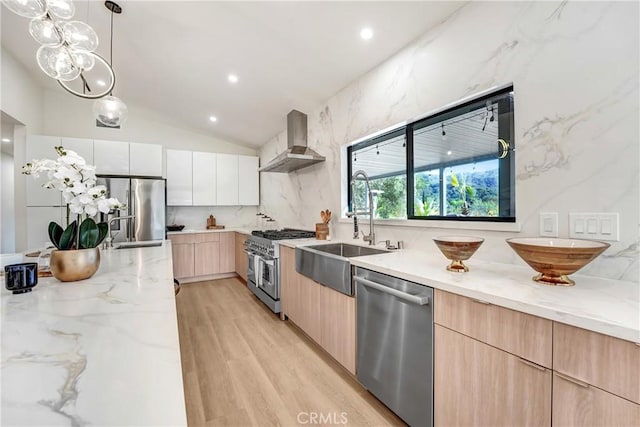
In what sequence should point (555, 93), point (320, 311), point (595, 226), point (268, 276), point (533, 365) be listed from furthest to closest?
point (268, 276) < point (320, 311) < point (555, 93) < point (595, 226) < point (533, 365)

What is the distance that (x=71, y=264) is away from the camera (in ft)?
4.27

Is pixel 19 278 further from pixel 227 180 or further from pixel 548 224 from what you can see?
pixel 227 180

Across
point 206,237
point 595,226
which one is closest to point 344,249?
point 595,226

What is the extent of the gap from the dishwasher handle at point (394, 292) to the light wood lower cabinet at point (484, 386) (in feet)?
0.47

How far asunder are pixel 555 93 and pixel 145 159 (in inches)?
197

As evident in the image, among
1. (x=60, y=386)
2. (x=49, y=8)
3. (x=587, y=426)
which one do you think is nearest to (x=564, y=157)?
(x=587, y=426)

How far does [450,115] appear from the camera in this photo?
6.64ft

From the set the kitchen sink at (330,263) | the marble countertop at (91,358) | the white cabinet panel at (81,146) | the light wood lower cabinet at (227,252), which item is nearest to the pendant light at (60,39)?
the marble countertop at (91,358)

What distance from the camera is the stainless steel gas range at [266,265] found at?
311 cm

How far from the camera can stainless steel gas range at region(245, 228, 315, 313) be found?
3.11 meters

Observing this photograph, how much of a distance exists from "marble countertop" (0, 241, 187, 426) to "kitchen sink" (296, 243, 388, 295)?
44.4 inches

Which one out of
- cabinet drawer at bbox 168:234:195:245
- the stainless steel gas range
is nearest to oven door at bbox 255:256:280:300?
the stainless steel gas range

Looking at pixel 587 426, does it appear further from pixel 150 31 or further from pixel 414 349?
pixel 150 31

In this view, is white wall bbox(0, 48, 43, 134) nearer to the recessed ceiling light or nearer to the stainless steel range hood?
the stainless steel range hood
